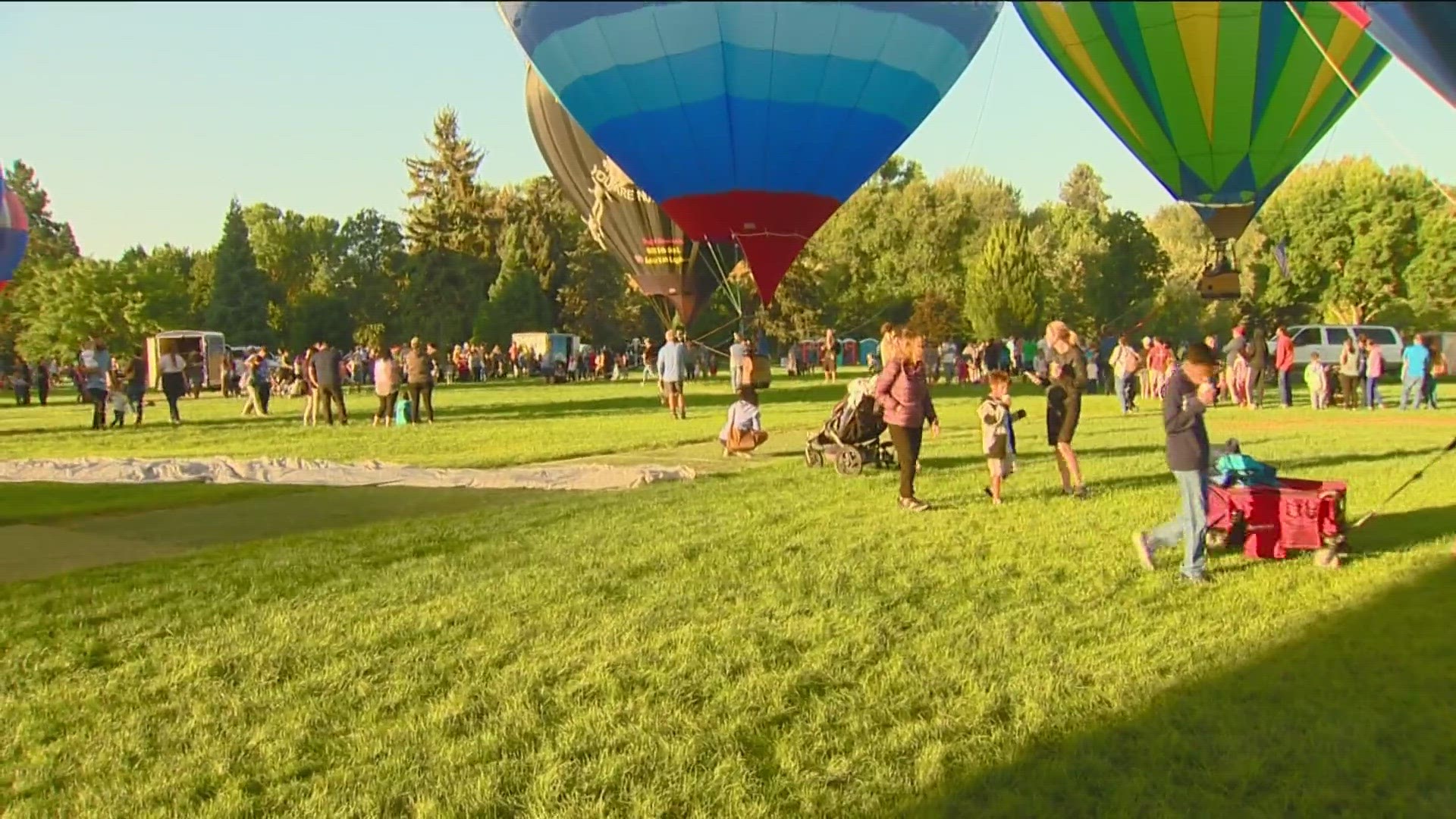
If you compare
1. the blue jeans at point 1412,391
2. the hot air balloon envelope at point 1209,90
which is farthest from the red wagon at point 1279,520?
the blue jeans at point 1412,391

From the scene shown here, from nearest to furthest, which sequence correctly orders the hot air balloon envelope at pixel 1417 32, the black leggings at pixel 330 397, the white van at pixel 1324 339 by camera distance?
the hot air balloon envelope at pixel 1417 32, the black leggings at pixel 330 397, the white van at pixel 1324 339

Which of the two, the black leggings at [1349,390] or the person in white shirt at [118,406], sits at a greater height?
the person in white shirt at [118,406]

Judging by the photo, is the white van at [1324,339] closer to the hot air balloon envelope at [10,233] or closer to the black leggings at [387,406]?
the black leggings at [387,406]

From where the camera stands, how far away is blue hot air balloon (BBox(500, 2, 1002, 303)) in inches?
595

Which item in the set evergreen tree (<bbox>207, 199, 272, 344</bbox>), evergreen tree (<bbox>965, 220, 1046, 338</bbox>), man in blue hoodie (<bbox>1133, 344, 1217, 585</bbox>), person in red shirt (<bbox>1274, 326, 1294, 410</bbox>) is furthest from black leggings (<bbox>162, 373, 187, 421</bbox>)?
evergreen tree (<bbox>207, 199, 272, 344</bbox>)

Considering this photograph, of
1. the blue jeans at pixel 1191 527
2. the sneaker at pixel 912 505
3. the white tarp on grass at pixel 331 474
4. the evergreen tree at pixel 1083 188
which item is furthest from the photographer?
the evergreen tree at pixel 1083 188

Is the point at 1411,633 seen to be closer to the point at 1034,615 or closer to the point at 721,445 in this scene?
the point at 1034,615

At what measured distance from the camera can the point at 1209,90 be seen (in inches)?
669

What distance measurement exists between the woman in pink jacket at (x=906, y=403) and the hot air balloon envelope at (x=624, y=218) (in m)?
18.6

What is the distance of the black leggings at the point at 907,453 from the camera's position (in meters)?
9.51

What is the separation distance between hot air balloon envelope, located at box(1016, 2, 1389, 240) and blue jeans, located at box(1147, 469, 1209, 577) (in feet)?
28.9

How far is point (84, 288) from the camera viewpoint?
48531mm

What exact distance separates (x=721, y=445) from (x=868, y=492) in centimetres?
470

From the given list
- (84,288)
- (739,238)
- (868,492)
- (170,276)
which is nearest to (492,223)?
(170,276)
